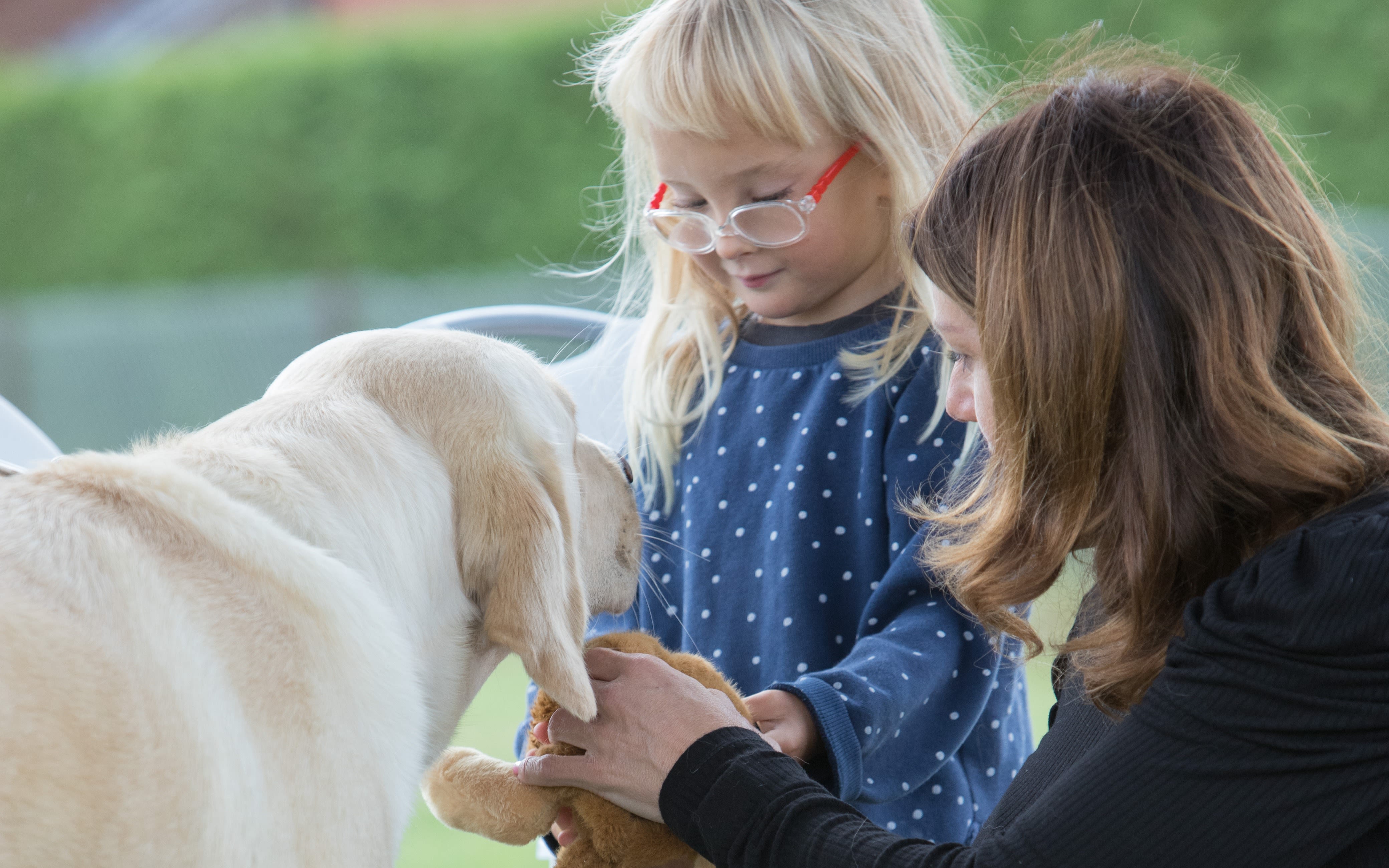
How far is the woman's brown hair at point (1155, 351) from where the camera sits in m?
1.31

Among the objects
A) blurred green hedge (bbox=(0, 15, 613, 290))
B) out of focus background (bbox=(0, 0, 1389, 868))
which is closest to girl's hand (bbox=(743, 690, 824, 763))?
out of focus background (bbox=(0, 0, 1389, 868))

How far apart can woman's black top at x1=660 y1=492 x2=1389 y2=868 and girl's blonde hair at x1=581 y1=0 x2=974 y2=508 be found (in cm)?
73

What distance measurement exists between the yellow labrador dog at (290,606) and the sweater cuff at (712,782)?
165 mm

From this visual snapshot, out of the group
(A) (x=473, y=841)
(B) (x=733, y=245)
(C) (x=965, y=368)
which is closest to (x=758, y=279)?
(B) (x=733, y=245)

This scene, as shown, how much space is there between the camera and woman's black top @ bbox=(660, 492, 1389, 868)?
3.92 ft

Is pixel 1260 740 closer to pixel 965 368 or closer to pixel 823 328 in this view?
pixel 965 368

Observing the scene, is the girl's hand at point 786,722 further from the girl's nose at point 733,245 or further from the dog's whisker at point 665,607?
the girl's nose at point 733,245

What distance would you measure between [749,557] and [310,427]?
→ 846 millimetres

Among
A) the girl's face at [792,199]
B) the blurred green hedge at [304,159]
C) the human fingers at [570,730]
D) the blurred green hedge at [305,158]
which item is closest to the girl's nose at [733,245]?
the girl's face at [792,199]

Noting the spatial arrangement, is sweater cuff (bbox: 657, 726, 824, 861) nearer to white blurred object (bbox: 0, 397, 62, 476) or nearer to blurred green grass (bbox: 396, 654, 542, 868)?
white blurred object (bbox: 0, 397, 62, 476)

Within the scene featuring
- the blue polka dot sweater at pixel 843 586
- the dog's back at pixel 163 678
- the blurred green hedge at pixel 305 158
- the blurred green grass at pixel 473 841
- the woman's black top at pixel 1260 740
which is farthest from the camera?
the blurred green hedge at pixel 305 158

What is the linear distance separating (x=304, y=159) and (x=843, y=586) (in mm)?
10128

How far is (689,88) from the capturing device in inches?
75.7

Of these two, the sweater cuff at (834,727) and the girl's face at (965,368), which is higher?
the girl's face at (965,368)
